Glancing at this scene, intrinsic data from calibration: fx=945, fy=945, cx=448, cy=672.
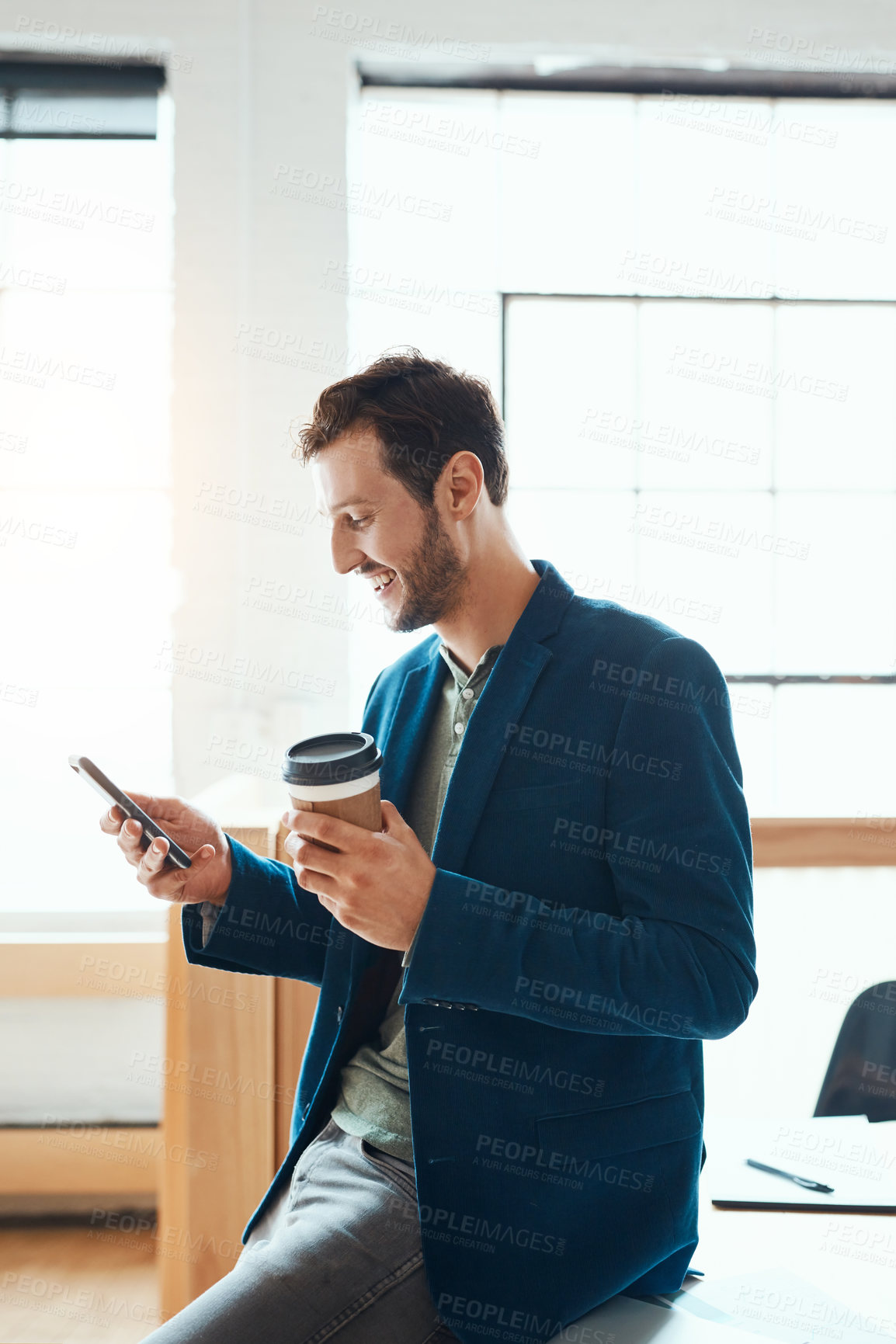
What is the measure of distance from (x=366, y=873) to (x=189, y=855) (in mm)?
409

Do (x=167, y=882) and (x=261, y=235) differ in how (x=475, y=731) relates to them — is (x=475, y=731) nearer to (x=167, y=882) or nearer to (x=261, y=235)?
(x=167, y=882)

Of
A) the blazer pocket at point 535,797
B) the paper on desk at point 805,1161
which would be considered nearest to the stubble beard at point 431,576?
the blazer pocket at point 535,797

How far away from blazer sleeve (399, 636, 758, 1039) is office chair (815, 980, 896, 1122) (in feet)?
2.49

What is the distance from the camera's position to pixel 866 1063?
5.34 ft

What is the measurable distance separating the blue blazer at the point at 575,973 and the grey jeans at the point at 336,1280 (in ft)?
0.13

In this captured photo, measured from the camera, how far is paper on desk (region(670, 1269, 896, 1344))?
1.02 m

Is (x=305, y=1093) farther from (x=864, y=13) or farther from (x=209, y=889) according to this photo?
(x=864, y=13)

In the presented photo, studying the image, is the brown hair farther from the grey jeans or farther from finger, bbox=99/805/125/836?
the grey jeans

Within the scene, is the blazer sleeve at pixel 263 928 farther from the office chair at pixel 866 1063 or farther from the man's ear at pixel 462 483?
the office chair at pixel 866 1063

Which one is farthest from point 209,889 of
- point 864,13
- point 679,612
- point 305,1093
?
point 864,13

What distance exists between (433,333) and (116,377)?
0.88 meters

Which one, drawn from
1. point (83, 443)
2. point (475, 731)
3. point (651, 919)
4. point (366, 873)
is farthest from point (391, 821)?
point (83, 443)

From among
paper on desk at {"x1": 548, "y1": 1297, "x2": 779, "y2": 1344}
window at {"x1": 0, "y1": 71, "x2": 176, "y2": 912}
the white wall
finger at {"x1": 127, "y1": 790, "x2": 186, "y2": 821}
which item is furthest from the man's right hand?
window at {"x1": 0, "y1": 71, "x2": 176, "y2": 912}

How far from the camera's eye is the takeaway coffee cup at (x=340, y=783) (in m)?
0.91
